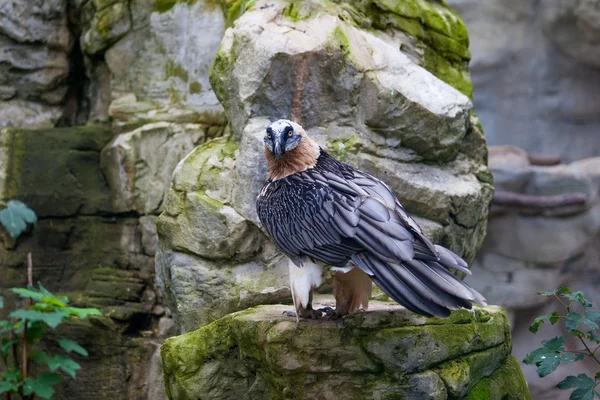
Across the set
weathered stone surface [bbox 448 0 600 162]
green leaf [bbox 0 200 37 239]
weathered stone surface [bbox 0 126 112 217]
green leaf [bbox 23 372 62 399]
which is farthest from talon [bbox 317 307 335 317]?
weathered stone surface [bbox 448 0 600 162]

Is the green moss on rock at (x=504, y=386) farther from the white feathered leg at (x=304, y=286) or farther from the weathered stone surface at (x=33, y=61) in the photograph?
the weathered stone surface at (x=33, y=61)

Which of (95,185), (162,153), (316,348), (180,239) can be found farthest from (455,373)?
(95,185)

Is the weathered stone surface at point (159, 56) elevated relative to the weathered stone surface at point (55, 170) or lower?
elevated

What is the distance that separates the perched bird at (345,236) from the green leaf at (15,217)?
6.28 ft

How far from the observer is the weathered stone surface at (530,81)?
7.71 meters

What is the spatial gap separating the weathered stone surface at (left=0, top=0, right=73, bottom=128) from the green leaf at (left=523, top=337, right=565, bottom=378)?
4038 millimetres

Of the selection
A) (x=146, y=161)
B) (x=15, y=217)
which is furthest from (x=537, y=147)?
(x=15, y=217)

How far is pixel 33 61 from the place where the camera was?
5730mm

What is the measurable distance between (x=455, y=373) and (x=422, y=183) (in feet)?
4.11

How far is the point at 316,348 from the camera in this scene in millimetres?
3258

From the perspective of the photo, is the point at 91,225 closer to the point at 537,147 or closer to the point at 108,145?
the point at 108,145

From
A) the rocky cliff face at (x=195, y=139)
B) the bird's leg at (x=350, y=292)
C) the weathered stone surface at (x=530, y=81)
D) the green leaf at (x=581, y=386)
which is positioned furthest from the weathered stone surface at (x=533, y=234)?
the bird's leg at (x=350, y=292)

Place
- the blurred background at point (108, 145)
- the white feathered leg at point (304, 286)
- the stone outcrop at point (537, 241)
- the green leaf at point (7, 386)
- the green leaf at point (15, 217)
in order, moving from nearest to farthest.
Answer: the white feathered leg at point (304, 286)
the green leaf at point (7, 386)
the green leaf at point (15, 217)
the blurred background at point (108, 145)
the stone outcrop at point (537, 241)

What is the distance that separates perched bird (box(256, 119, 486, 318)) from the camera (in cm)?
298
